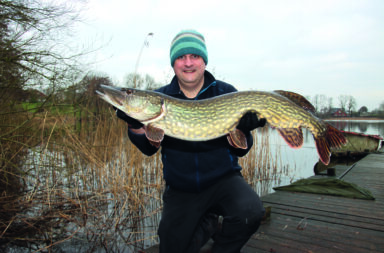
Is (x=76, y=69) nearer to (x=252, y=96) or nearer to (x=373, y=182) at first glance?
(x=252, y=96)

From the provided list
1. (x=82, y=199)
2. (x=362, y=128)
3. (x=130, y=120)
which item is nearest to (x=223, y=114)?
(x=130, y=120)

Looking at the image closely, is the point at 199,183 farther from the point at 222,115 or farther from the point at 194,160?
the point at 222,115

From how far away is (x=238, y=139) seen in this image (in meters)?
1.65

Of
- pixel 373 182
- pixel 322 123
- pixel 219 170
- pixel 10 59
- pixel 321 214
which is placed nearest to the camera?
pixel 322 123

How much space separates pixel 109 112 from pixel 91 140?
1.91ft

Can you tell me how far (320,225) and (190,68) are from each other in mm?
1889

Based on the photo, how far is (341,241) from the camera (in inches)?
80.7

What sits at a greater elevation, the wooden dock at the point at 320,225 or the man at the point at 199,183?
the man at the point at 199,183

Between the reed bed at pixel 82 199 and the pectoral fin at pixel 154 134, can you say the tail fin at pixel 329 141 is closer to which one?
the pectoral fin at pixel 154 134

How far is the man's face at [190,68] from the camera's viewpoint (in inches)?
74.0

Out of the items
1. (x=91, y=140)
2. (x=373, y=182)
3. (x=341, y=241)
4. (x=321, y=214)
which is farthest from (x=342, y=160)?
(x=91, y=140)

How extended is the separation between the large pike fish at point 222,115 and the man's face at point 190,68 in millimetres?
285

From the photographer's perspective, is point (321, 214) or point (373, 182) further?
point (373, 182)

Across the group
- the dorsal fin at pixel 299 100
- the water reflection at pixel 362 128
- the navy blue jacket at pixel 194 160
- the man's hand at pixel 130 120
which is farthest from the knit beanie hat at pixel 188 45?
the water reflection at pixel 362 128
